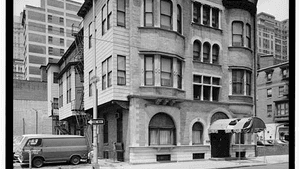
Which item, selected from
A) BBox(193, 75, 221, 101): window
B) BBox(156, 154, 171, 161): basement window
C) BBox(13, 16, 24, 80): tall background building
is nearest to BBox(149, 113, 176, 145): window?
BBox(156, 154, 171, 161): basement window

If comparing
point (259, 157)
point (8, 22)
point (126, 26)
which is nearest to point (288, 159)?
point (259, 157)

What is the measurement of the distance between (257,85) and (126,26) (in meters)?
3.03

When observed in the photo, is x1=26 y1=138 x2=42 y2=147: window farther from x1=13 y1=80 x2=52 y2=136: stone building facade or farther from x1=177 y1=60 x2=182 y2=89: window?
x1=177 y1=60 x2=182 y2=89: window

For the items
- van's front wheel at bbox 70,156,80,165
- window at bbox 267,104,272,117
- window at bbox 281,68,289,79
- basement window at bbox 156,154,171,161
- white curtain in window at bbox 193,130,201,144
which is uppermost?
window at bbox 281,68,289,79

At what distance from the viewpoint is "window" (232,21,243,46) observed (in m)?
6.30

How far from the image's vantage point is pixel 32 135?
4.42 meters

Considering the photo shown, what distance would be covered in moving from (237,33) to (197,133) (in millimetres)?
2310

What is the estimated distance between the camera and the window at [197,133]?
6.33 meters

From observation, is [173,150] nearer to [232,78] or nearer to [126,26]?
[232,78]

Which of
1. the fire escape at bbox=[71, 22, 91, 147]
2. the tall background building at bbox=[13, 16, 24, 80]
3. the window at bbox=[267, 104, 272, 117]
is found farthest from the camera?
the window at bbox=[267, 104, 272, 117]

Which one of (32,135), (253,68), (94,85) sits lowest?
Result: (32,135)

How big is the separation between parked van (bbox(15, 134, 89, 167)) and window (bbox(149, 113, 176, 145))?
1.58m

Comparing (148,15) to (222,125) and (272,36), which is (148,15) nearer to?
(272,36)

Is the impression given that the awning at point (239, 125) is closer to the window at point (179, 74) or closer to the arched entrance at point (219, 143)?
the arched entrance at point (219, 143)
